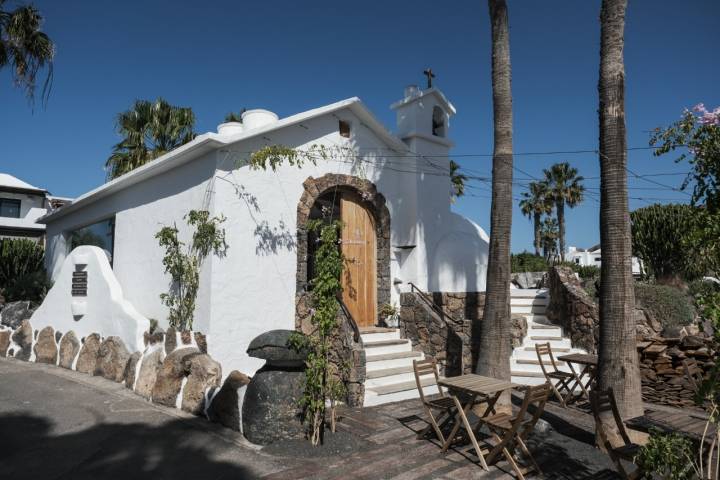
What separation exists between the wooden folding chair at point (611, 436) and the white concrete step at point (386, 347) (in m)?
3.74

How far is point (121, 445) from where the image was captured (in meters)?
4.96

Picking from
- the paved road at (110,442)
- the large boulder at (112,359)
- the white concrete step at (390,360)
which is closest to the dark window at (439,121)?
the white concrete step at (390,360)

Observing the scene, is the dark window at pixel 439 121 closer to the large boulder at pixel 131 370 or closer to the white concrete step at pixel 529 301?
the white concrete step at pixel 529 301

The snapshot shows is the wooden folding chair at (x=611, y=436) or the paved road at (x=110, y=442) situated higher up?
the wooden folding chair at (x=611, y=436)

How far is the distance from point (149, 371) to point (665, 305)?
1088 cm

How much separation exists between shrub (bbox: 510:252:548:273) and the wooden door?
758 inches

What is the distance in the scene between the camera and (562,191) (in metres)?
32.4

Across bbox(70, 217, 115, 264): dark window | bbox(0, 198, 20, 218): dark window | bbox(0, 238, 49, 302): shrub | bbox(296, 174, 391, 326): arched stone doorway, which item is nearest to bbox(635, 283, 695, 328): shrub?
bbox(296, 174, 391, 326): arched stone doorway

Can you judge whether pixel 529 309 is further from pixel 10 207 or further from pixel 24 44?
pixel 10 207

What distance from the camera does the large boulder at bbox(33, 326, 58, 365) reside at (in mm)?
9438

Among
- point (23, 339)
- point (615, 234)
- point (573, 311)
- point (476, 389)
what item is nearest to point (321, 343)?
point (476, 389)

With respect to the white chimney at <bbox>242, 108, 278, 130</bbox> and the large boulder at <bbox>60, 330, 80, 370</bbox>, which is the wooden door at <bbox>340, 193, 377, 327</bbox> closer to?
the white chimney at <bbox>242, 108, 278, 130</bbox>

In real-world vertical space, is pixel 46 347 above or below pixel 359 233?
below

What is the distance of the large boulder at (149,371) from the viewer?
6914 mm
